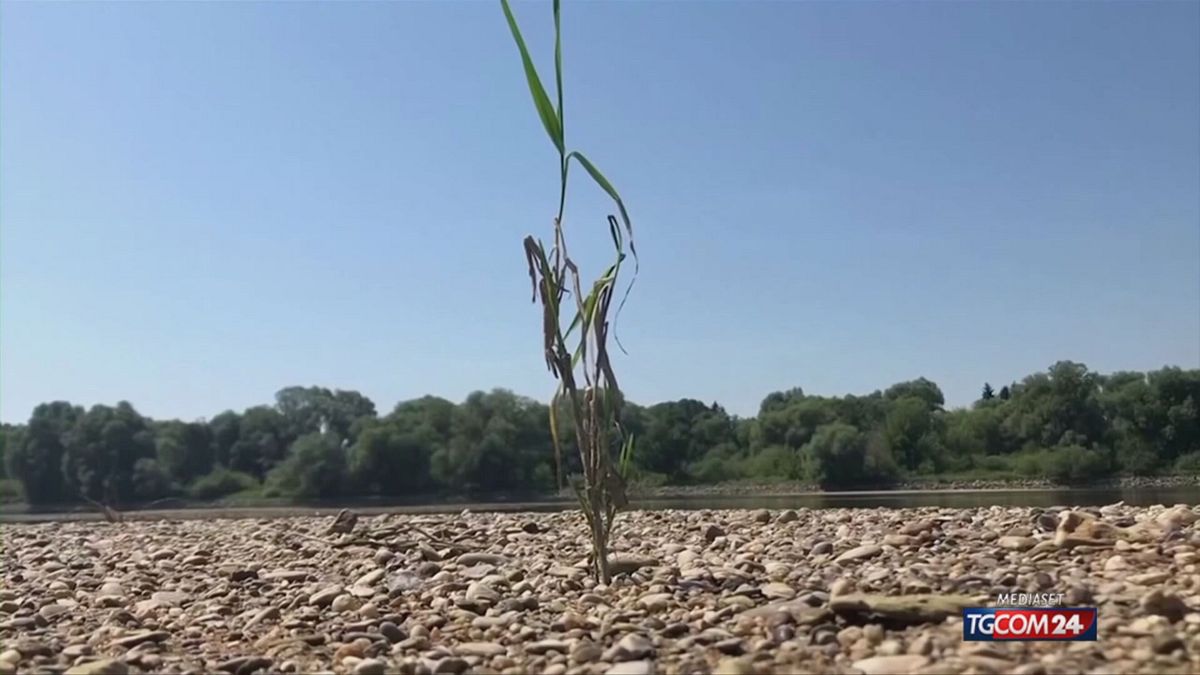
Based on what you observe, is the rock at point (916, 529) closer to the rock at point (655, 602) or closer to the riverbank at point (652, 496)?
the rock at point (655, 602)

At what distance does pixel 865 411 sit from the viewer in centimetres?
3897

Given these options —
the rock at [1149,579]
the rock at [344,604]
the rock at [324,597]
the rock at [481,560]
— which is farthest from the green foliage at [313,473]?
the rock at [1149,579]

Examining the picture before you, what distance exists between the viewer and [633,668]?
10.0ft

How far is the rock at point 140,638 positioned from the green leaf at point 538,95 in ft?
8.22

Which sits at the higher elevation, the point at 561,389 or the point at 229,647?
the point at 561,389

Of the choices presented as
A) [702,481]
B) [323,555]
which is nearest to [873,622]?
[323,555]

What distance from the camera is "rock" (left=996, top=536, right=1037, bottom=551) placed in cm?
437

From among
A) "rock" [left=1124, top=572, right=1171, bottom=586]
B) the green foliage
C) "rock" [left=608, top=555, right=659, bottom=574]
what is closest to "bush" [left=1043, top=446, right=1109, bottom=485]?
the green foliage

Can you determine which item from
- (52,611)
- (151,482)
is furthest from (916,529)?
(151,482)

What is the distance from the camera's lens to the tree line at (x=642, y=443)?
3044 cm

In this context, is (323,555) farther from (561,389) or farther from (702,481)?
(702,481)

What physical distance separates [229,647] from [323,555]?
91.4 inches

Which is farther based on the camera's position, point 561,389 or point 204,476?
point 204,476

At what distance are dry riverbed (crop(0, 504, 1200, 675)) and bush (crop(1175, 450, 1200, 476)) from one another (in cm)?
2448
